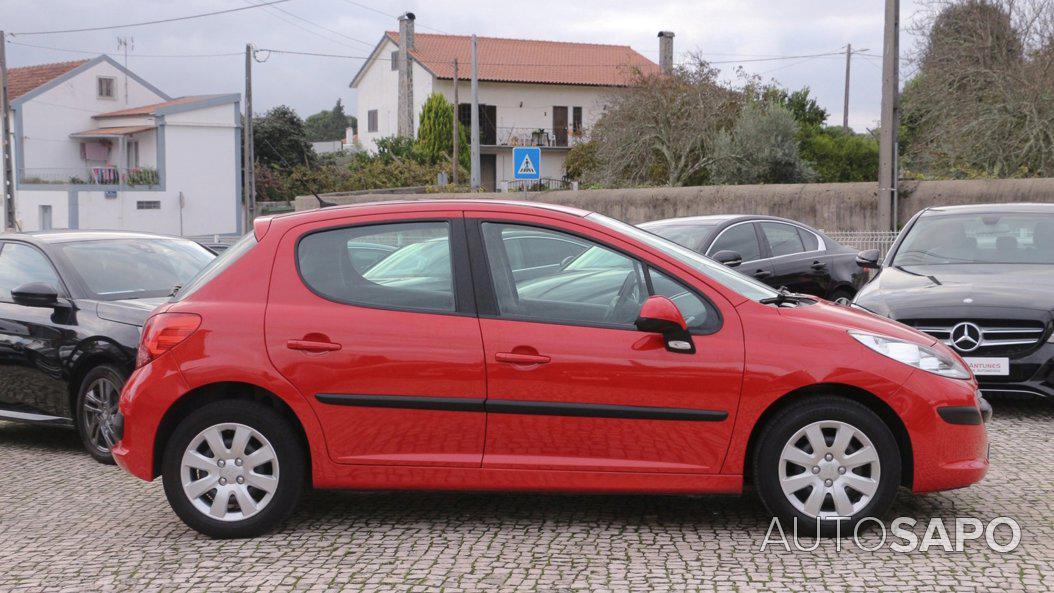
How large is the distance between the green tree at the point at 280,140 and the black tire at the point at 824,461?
58098mm

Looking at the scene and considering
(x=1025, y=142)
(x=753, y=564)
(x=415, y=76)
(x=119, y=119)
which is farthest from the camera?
(x=415, y=76)

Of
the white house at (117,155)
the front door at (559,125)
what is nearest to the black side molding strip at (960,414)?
the white house at (117,155)

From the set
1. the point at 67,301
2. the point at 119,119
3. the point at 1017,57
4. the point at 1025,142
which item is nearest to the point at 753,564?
the point at 67,301

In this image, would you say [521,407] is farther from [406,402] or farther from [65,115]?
[65,115]

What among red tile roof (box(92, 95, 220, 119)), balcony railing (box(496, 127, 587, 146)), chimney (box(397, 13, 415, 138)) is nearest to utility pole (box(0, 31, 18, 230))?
red tile roof (box(92, 95, 220, 119))

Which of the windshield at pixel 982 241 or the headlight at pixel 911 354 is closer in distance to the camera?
the headlight at pixel 911 354

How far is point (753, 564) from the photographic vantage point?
15.5ft

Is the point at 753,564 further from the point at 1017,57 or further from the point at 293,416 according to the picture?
the point at 1017,57

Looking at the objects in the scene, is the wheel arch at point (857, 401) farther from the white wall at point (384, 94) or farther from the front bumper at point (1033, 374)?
the white wall at point (384, 94)

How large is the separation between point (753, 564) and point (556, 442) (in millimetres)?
993

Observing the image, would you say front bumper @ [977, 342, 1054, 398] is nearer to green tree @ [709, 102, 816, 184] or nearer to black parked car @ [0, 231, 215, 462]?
black parked car @ [0, 231, 215, 462]

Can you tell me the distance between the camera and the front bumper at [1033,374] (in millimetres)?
7711

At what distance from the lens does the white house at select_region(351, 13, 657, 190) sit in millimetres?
62406

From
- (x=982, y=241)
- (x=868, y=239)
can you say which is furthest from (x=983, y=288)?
(x=868, y=239)
